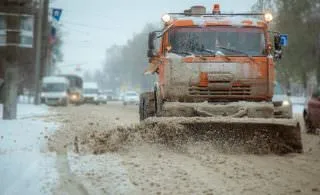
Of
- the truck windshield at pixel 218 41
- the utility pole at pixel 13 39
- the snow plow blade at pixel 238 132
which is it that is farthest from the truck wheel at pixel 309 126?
the utility pole at pixel 13 39

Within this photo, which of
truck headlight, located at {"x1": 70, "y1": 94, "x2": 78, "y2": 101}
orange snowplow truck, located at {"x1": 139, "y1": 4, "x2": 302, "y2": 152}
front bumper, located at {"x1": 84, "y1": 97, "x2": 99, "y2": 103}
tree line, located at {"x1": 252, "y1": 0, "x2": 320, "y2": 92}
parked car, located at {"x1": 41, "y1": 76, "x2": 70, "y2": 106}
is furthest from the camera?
front bumper, located at {"x1": 84, "y1": 97, "x2": 99, "y2": 103}

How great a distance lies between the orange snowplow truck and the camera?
1041 centimetres

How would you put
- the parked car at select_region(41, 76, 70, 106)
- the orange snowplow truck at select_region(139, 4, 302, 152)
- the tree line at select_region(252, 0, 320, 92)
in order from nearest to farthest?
the orange snowplow truck at select_region(139, 4, 302, 152)
the tree line at select_region(252, 0, 320, 92)
the parked car at select_region(41, 76, 70, 106)

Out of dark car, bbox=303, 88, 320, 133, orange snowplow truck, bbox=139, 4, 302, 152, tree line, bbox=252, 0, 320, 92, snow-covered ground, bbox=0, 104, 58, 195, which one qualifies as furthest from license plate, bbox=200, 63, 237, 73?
tree line, bbox=252, 0, 320, 92

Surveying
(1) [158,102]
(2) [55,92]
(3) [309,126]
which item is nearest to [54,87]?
(2) [55,92]

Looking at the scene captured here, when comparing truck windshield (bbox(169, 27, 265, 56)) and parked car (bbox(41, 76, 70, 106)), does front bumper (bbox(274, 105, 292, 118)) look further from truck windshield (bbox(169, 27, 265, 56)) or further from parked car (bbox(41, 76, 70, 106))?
parked car (bbox(41, 76, 70, 106))

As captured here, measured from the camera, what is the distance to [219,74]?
1108cm

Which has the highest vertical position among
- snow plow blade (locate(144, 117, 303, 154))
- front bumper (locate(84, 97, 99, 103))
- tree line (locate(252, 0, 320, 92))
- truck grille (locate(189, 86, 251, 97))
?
tree line (locate(252, 0, 320, 92))

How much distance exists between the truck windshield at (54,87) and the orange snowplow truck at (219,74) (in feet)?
115

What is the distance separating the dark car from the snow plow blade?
5391 millimetres

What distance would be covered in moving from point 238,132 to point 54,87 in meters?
37.6

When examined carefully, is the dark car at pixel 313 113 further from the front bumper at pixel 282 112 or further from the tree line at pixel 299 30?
the tree line at pixel 299 30

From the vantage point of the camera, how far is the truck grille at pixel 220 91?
1112 centimetres

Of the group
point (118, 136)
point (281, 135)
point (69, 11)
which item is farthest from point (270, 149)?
point (69, 11)
